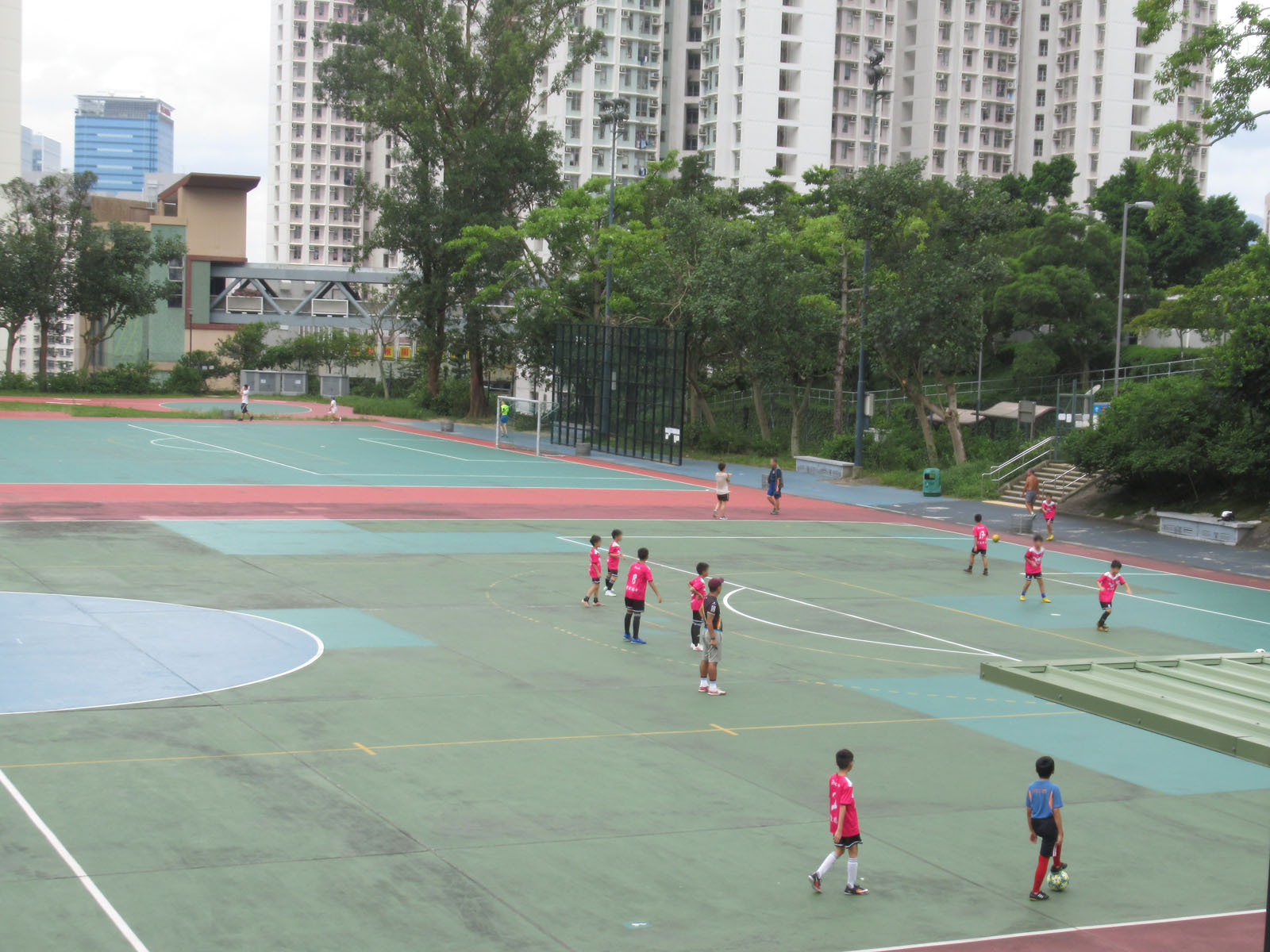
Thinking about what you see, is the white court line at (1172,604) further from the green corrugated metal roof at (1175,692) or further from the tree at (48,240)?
the tree at (48,240)

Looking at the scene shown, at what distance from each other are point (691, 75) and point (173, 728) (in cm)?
11485

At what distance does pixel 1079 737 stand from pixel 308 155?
496 feet

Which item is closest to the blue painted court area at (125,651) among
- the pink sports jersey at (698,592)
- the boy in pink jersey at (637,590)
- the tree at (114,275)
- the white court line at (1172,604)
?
the boy in pink jersey at (637,590)

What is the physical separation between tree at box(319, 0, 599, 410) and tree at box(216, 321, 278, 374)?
22592 millimetres

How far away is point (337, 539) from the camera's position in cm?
3067

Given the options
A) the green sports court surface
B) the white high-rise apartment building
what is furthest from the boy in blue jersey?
the white high-rise apartment building

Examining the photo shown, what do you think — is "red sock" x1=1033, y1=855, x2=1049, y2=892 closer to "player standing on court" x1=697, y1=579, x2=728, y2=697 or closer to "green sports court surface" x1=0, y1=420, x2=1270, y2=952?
"green sports court surface" x1=0, y1=420, x2=1270, y2=952

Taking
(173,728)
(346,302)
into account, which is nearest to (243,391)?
(346,302)

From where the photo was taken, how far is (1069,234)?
65.6 m

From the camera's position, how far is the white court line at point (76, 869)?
9625 mm

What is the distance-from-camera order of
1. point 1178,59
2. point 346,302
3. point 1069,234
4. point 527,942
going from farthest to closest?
point 346,302 → point 1069,234 → point 1178,59 → point 527,942

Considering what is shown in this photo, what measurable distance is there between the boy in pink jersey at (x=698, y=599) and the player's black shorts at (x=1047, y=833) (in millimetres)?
8465

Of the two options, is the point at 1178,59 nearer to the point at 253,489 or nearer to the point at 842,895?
the point at 253,489

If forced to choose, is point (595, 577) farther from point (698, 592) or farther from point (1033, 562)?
point (1033, 562)
